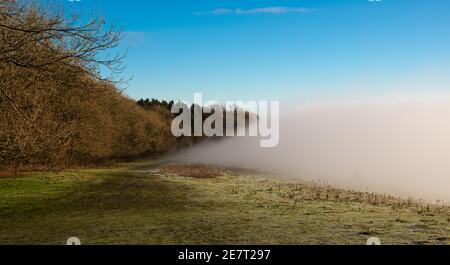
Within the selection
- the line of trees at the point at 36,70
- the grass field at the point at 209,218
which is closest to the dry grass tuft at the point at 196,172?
the grass field at the point at 209,218

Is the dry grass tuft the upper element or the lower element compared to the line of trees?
lower

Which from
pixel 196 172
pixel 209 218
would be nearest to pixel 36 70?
pixel 209 218

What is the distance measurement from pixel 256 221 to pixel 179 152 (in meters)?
92.5

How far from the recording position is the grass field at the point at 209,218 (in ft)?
41.9

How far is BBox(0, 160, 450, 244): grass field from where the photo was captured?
Answer: 12.8 m

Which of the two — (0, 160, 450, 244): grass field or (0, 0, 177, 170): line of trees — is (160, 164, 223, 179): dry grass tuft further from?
(0, 0, 177, 170): line of trees

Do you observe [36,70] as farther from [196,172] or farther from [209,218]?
[196,172]

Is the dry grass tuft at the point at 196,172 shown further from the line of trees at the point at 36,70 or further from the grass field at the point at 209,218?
the line of trees at the point at 36,70

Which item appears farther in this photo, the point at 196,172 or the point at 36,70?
the point at 196,172

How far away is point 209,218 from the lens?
54.1 feet

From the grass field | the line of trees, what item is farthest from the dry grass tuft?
the line of trees

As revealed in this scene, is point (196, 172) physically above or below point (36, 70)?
below
